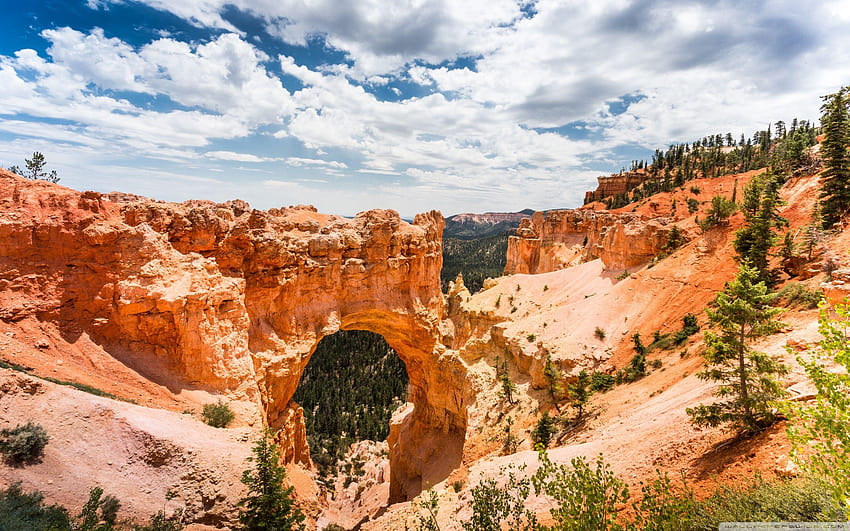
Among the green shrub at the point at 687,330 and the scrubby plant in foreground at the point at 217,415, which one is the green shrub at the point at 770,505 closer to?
the green shrub at the point at 687,330

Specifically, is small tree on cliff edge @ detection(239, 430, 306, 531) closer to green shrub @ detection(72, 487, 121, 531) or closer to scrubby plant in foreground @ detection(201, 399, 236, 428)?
green shrub @ detection(72, 487, 121, 531)

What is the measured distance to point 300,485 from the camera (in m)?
17.8

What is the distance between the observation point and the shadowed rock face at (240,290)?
1543 cm

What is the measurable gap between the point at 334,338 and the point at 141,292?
71672mm

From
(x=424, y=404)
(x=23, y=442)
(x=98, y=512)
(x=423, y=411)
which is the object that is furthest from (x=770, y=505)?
(x=423, y=411)

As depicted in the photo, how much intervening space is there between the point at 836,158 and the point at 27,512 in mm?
40352

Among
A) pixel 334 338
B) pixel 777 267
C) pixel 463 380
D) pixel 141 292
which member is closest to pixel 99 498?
pixel 141 292

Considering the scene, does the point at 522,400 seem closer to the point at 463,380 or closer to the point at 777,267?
the point at 463,380

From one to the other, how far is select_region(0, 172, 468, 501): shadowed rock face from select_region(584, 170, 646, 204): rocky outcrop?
3513 inches

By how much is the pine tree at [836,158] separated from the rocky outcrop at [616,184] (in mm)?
81786

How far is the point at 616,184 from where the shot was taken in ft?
349

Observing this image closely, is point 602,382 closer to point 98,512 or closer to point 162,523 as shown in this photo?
point 162,523

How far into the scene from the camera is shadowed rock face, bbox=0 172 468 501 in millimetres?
15430

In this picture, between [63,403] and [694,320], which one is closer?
[63,403]
